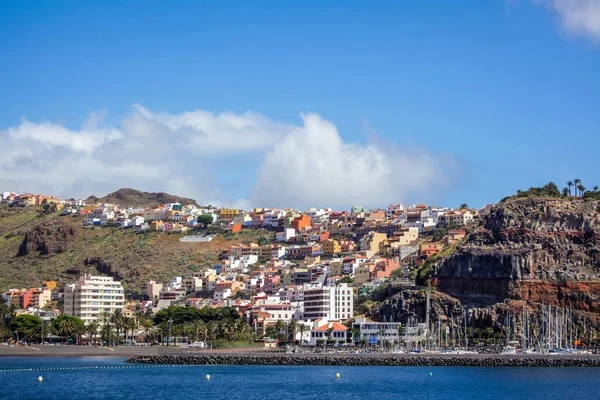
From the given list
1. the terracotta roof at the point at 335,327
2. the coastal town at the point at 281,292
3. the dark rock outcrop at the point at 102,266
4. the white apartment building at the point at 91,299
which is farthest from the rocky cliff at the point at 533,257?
the dark rock outcrop at the point at 102,266

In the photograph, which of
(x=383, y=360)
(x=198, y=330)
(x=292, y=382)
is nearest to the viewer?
(x=292, y=382)

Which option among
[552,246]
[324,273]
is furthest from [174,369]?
[324,273]

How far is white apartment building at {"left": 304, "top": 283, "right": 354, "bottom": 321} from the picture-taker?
138 m

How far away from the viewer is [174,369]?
95.7 metres

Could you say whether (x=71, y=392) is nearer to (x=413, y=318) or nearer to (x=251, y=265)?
(x=413, y=318)

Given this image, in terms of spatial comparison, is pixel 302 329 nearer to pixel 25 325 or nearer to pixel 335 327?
pixel 335 327

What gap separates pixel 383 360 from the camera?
103875mm

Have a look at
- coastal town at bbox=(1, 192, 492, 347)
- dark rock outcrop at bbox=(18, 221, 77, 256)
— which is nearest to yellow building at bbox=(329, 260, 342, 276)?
coastal town at bbox=(1, 192, 492, 347)

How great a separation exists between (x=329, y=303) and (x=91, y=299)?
1368 inches

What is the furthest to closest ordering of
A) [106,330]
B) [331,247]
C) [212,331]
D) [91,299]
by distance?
[331,247], [91,299], [106,330], [212,331]

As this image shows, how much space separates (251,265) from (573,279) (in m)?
73.7

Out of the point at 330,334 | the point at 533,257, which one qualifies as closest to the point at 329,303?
the point at 330,334

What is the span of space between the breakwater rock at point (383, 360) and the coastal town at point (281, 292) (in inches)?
656

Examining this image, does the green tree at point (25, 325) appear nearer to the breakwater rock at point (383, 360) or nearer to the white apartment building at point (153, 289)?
the breakwater rock at point (383, 360)
